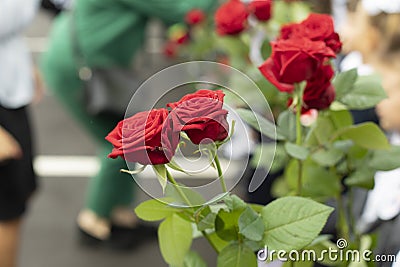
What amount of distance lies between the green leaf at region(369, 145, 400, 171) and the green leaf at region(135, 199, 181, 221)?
0.98ft

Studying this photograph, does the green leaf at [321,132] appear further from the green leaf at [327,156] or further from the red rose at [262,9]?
the red rose at [262,9]

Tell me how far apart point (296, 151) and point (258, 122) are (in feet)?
0.35

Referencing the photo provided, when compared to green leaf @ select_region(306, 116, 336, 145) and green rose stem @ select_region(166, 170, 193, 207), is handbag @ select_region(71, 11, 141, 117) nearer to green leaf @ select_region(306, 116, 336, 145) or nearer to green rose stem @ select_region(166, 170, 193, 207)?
green leaf @ select_region(306, 116, 336, 145)

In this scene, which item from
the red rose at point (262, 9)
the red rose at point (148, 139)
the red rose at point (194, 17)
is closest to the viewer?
the red rose at point (148, 139)

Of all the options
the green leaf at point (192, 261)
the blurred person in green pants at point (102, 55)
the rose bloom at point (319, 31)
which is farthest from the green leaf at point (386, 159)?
the blurred person in green pants at point (102, 55)

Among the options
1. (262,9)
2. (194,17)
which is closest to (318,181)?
(262,9)

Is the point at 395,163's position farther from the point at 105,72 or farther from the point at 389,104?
the point at 105,72

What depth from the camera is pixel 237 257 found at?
2.19ft

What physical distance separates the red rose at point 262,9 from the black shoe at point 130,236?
60.9 inches

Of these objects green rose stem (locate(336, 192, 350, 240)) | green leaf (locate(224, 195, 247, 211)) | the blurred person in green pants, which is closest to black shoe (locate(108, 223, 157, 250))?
the blurred person in green pants

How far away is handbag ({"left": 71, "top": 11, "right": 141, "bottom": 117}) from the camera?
228 centimetres

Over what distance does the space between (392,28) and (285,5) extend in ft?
1.09

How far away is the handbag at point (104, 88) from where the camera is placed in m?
2.28

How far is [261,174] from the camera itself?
69cm
